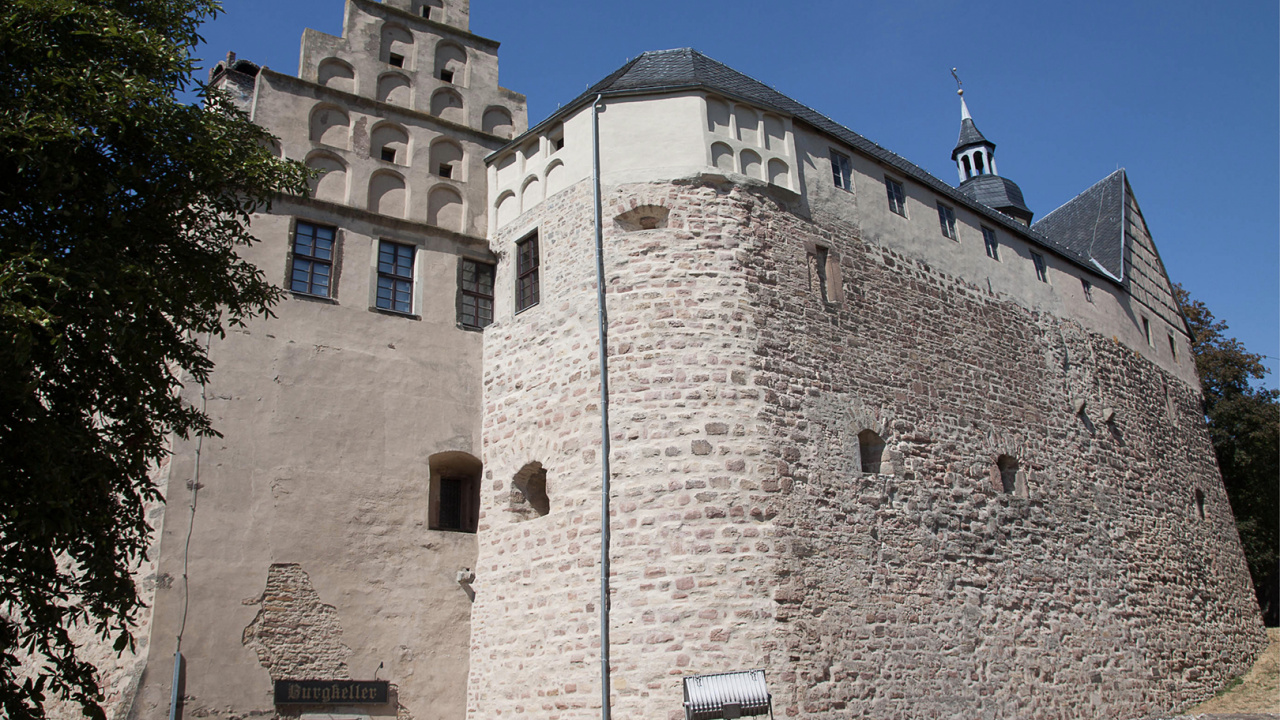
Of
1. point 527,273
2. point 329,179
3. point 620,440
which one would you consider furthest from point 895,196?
point 329,179

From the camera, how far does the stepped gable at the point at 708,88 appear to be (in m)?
13.6

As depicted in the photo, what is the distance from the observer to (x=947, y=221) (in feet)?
55.3

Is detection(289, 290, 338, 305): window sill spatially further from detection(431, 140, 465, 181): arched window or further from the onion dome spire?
the onion dome spire

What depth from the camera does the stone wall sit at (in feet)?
36.3

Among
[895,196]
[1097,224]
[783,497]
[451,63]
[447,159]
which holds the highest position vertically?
[1097,224]

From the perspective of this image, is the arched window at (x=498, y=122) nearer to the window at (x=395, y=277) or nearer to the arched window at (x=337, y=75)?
the arched window at (x=337, y=75)

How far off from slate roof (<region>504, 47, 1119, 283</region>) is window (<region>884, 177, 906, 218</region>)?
10.0 inches

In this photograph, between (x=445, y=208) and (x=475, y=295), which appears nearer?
(x=475, y=295)

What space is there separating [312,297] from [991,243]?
38.6ft

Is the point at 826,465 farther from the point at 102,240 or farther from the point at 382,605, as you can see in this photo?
the point at 102,240

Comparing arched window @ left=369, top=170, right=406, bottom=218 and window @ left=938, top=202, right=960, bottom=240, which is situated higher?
window @ left=938, top=202, right=960, bottom=240

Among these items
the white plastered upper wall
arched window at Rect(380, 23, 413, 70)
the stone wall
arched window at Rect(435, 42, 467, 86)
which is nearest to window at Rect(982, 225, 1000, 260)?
the white plastered upper wall

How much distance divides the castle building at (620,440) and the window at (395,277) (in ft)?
0.13

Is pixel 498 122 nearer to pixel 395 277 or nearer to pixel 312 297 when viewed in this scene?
pixel 395 277
